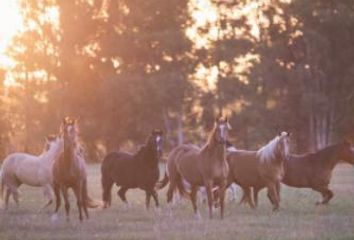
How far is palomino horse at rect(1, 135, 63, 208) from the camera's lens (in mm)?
19172

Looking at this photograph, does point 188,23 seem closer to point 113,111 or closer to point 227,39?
point 227,39

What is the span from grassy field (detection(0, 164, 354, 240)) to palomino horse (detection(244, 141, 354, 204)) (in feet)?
1.65

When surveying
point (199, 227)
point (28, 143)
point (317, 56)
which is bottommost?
point (199, 227)

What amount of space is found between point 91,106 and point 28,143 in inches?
270

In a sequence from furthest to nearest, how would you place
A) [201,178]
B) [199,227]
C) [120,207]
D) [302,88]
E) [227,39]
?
[227,39] → [302,88] → [120,207] → [201,178] → [199,227]

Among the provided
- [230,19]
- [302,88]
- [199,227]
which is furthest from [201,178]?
[230,19]

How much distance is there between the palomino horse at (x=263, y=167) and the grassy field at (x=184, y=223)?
53 centimetres

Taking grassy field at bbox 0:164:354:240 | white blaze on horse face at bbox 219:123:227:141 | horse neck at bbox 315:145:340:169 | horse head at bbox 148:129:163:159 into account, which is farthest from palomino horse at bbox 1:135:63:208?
horse neck at bbox 315:145:340:169

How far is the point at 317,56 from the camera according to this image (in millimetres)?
55344

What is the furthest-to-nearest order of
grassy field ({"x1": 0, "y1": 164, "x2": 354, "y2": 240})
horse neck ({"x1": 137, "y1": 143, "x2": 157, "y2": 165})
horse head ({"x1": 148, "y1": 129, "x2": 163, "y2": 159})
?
horse neck ({"x1": 137, "y1": 143, "x2": 157, "y2": 165}) < horse head ({"x1": 148, "y1": 129, "x2": 163, "y2": 159}) < grassy field ({"x1": 0, "y1": 164, "x2": 354, "y2": 240})

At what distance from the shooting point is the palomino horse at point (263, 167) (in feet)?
62.3

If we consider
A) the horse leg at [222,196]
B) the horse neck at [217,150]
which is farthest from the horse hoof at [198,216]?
the horse neck at [217,150]

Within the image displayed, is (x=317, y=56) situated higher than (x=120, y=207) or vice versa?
(x=317, y=56)

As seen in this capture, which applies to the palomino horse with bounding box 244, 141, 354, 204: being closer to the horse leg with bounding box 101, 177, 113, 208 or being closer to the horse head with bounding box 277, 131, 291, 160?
the horse head with bounding box 277, 131, 291, 160
